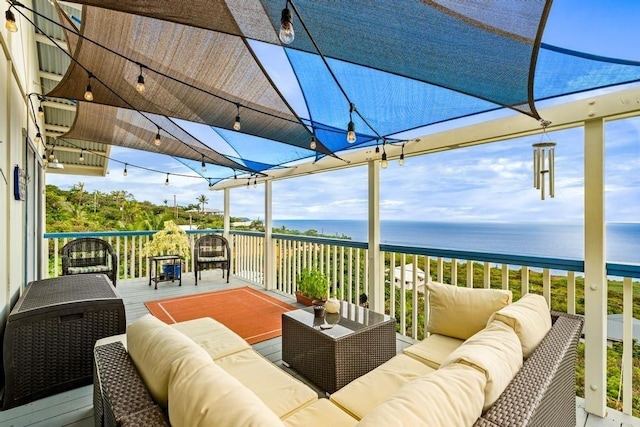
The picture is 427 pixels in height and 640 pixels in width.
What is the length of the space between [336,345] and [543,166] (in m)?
2.13

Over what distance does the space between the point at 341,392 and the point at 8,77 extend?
3412mm

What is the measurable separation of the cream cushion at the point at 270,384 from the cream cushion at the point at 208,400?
0.55 m

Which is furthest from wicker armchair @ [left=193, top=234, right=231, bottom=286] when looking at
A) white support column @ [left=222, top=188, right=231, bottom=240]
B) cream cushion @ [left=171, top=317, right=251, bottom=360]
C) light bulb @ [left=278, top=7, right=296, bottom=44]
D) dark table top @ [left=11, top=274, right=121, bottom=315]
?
light bulb @ [left=278, top=7, right=296, bottom=44]

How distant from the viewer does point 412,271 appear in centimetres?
346

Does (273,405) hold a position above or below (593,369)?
above

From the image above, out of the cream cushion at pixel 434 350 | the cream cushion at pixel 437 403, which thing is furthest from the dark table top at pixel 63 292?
the cream cushion at pixel 437 403

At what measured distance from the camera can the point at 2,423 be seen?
6.33ft

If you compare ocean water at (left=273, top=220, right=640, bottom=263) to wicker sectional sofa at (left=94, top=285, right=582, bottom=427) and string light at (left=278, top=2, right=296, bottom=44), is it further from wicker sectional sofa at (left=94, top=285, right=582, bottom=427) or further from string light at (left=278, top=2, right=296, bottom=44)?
string light at (left=278, top=2, right=296, bottom=44)

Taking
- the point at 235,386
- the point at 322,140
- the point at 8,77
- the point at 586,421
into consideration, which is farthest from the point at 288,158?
the point at 586,421

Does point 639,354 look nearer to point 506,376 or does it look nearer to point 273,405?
point 506,376

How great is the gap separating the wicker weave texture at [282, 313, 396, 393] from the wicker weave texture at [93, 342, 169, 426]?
4.18 feet

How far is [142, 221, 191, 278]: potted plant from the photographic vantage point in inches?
228

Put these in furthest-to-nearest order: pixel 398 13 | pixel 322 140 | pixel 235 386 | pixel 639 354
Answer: pixel 322 140, pixel 639 354, pixel 398 13, pixel 235 386

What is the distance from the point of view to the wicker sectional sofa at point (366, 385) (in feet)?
2.86
